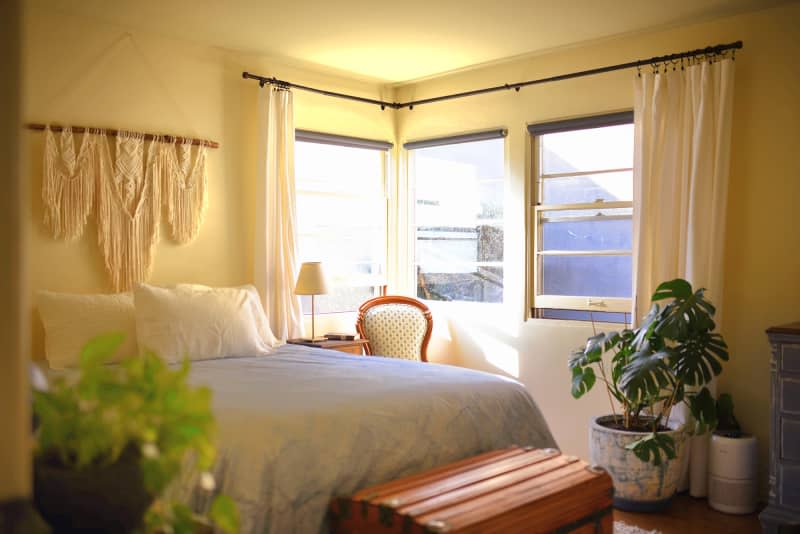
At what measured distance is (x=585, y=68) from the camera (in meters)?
4.71

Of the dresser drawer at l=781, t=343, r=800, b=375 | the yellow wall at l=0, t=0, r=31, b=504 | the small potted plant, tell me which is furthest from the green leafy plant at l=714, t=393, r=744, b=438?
the yellow wall at l=0, t=0, r=31, b=504

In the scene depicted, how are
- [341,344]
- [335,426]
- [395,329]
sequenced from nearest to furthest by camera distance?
[335,426] < [341,344] < [395,329]

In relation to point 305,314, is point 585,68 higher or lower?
higher

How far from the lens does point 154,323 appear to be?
369cm

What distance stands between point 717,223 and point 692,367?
810mm

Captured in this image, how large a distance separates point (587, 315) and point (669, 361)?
3.56ft

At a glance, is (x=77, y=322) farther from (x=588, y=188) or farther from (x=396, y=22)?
(x=588, y=188)

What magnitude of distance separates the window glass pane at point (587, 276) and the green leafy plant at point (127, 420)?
3770 millimetres

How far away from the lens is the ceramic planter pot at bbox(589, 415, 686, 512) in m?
3.84

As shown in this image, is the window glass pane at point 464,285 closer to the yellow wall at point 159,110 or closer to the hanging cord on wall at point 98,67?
the yellow wall at point 159,110

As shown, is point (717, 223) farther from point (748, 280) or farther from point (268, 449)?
point (268, 449)

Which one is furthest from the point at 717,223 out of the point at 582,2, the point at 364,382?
the point at 364,382

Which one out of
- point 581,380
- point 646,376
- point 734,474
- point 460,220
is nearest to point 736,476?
point 734,474

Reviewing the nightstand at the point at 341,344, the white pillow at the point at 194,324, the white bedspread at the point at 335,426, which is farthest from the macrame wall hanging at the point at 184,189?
the white bedspread at the point at 335,426
